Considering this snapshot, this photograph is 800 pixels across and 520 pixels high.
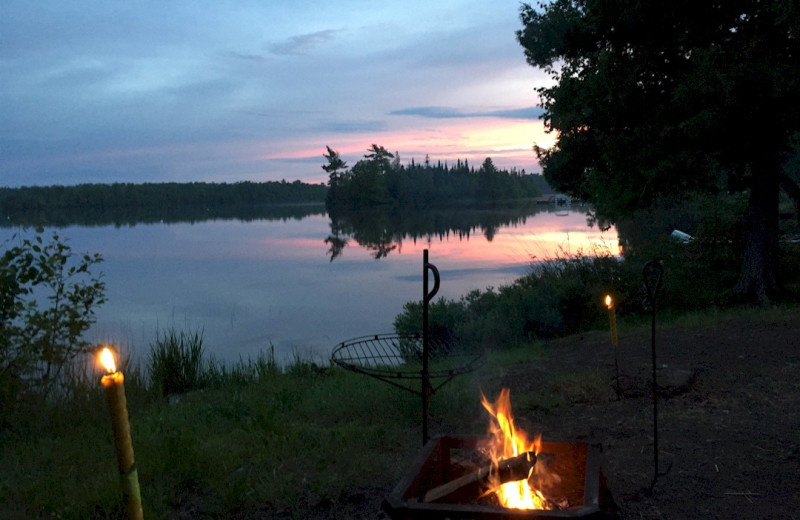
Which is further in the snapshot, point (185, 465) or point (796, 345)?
point (796, 345)

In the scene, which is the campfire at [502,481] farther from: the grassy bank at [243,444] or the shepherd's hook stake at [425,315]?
the grassy bank at [243,444]

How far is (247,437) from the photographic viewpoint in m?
4.97

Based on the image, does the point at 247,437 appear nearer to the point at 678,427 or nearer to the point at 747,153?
the point at 678,427

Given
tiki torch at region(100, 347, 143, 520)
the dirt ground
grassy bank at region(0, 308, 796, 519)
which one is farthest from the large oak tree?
tiki torch at region(100, 347, 143, 520)

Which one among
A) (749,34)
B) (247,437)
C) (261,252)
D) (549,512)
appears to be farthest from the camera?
(261,252)

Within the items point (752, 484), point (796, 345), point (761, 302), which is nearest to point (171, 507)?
point (752, 484)

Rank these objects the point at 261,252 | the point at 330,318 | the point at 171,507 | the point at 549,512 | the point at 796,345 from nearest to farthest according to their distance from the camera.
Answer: the point at 549,512, the point at 171,507, the point at 796,345, the point at 330,318, the point at 261,252

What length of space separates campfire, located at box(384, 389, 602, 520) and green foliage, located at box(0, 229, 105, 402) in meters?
4.78

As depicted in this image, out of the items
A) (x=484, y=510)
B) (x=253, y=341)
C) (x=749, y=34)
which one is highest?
(x=749, y=34)

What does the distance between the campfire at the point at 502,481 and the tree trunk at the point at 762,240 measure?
8.63 metres

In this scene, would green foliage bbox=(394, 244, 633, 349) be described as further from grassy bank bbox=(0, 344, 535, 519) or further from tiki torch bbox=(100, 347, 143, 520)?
tiki torch bbox=(100, 347, 143, 520)

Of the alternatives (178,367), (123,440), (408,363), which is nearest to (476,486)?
(123,440)

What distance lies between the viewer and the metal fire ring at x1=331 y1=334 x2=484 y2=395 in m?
4.08

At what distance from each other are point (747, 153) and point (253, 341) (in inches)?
378
